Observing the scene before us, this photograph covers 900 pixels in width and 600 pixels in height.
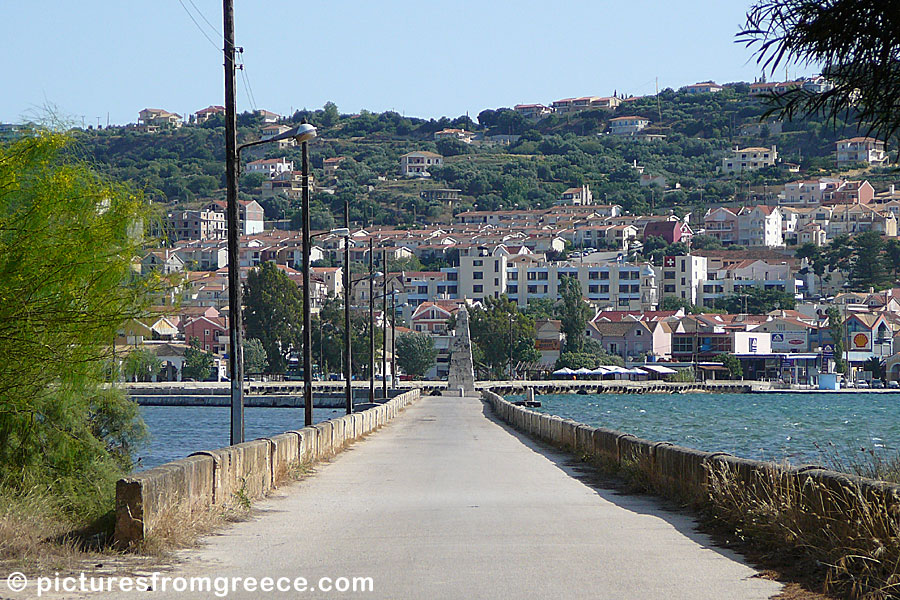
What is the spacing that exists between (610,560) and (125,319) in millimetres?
7619

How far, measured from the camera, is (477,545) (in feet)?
37.4

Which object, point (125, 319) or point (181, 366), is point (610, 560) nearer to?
point (125, 319)

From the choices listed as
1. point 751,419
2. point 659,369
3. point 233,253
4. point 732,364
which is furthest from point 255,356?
point 233,253

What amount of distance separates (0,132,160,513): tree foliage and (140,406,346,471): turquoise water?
21.8 ft

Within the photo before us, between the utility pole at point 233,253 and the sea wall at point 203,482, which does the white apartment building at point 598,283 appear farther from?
the sea wall at point 203,482

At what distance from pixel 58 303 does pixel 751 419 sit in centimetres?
7826

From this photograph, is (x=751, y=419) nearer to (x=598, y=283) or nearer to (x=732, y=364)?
(x=732, y=364)

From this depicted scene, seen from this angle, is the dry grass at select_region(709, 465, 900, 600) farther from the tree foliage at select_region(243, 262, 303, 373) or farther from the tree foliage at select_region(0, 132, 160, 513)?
the tree foliage at select_region(243, 262, 303, 373)

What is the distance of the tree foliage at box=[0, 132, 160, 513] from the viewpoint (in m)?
14.5

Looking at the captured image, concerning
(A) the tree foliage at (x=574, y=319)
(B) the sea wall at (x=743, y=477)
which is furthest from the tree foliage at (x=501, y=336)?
(B) the sea wall at (x=743, y=477)

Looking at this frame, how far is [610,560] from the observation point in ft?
34.6

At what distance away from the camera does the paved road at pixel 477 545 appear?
30.8ft

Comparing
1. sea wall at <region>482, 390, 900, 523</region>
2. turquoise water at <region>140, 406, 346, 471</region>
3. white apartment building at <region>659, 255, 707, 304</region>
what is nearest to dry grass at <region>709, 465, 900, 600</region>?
sea wall at <region>482, 390, 900, 523</region>

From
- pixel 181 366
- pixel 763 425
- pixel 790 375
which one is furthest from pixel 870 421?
pixel 181 366
